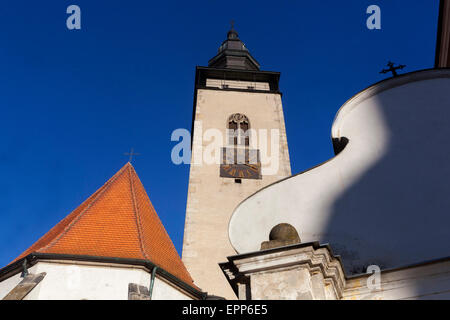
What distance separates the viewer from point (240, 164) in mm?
17578

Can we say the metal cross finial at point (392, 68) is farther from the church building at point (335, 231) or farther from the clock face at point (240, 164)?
the clock face at point (240, 164)

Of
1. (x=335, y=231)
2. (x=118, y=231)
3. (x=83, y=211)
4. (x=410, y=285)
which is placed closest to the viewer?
(x=410, y=285)

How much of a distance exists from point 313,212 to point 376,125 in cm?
151

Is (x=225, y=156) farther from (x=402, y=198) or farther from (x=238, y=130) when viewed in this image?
(x=402, y=198)

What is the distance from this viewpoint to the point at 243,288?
389 centimetres

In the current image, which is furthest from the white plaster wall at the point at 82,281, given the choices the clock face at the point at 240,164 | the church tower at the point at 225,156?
the clock face at the point at 240,164

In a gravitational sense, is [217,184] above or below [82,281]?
above

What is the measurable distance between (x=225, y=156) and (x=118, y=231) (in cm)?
899

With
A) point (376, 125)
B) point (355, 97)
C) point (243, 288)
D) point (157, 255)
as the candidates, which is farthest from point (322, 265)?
point (157, 255)

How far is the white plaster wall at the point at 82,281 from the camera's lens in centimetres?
779

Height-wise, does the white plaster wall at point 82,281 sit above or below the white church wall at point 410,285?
above

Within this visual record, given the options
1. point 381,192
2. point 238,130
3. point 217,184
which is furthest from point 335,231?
point 238,130

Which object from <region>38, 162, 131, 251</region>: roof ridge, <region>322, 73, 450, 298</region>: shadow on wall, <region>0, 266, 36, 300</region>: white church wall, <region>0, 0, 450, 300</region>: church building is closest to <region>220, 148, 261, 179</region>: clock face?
<region>38, 162, 131, 251</region>: roof ridge

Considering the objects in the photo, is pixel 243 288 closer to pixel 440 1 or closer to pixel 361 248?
pixel 361 248
